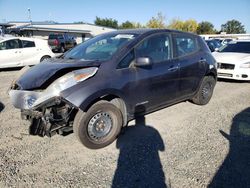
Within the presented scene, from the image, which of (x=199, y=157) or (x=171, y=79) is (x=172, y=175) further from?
(x=171, y=79)

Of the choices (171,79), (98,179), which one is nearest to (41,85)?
(98,179)

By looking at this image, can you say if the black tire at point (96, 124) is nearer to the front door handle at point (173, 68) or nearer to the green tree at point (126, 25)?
the front door handle at point (173, 68)

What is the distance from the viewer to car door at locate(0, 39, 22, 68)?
10.3 m

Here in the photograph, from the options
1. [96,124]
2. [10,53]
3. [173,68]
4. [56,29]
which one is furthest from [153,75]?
A: [56,29]

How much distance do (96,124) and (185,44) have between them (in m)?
2.69

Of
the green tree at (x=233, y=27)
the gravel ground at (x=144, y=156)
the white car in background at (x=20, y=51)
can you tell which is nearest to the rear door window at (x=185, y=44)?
the gravel ground at (x=144, y=156)

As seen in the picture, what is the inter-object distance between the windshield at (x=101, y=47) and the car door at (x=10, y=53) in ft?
24.0

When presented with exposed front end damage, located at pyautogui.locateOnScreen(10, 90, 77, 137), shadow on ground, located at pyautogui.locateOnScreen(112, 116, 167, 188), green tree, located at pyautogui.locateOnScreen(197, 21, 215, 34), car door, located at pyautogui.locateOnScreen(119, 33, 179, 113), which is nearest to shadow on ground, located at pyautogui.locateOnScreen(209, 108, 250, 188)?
shadow on ground, located at pyautogui.locateOnScreen(112, 116, 167, 188)

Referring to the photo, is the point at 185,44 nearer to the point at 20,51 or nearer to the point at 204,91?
the point at 204,91

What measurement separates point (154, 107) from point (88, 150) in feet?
4.91

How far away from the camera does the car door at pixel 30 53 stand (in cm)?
1093

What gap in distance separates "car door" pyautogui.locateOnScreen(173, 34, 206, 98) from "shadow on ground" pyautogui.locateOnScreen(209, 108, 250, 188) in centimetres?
117

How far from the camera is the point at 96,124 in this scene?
347cm

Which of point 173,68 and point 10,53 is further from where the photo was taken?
point 10,53
